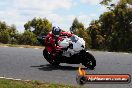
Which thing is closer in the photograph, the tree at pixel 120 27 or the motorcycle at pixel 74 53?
the motorcycle at pixel 74 53

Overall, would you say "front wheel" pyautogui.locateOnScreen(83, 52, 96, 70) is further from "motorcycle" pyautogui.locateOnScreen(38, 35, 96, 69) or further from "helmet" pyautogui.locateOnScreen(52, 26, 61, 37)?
"helmet" pyautogui.locateOnScreen(52, 26, 61, 37)

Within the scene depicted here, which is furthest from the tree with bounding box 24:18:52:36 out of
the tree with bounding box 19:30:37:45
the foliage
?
the foliage

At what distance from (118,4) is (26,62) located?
1767 inches

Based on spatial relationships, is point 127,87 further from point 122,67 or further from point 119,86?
point 122,67

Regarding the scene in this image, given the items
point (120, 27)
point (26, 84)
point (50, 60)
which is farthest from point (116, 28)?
point (26, 84)

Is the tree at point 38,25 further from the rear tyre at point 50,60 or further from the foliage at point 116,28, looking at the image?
the rear tyre at point 50,60

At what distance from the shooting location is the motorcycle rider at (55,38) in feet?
53.2

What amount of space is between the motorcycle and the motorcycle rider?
115 mm

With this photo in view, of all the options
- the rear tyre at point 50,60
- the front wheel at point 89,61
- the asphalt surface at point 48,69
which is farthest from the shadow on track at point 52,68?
the front wheel at point 89,61

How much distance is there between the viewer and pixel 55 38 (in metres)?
16.4

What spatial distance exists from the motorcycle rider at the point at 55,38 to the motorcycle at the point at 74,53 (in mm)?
115

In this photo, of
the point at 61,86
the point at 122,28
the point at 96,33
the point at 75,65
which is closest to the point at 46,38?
the point at 75,65

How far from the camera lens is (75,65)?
1703 centimetres

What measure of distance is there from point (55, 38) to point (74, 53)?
92cm
